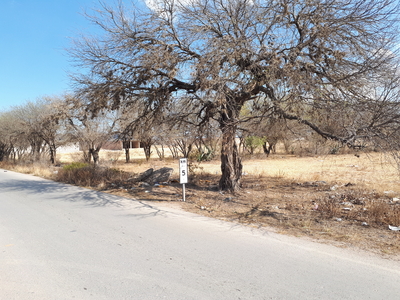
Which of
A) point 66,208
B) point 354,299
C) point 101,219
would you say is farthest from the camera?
point 66,208

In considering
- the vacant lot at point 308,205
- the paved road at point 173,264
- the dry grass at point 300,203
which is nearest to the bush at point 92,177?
the dry grass at point 300,203

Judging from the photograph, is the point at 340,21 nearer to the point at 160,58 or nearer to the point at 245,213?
the point at 160,58

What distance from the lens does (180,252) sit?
535cm

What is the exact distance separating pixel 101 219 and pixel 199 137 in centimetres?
545

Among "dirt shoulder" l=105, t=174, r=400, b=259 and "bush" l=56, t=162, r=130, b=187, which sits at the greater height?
"bush" l=56, t=162, r=130, b=187

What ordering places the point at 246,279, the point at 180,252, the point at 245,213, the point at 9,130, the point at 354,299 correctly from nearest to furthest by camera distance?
the point at 354,299, the point at 246,279, the point at 180,252, the point at 245,213, the point at 9,130

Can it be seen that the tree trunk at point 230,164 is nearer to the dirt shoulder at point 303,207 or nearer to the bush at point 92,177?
the dirt shoulder at point 303,207

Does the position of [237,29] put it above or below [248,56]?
above

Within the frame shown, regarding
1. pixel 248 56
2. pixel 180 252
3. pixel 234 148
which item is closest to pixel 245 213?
pixel 180 252

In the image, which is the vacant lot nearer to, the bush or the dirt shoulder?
the dirt shoulder

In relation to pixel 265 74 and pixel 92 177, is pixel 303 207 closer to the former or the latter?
pixel 265 74

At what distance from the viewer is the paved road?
3.95 meters

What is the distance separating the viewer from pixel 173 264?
4816 millimetres

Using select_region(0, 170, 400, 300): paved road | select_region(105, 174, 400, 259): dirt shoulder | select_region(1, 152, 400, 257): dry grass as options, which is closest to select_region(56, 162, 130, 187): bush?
select_region(1, 152, 400, 257): dry grass
